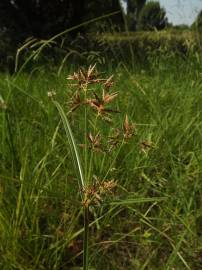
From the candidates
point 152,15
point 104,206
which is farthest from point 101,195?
point 152,15

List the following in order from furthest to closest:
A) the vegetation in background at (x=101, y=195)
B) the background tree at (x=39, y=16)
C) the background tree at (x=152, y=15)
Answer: the background tree at (x=39, y=16), the background tree at (x=152, y=15), the vegetation in background at (x=101, y=195)

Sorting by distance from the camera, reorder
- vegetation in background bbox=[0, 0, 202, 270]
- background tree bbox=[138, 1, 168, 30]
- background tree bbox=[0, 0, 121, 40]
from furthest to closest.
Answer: background tree bbox=[0, 0, 121, 40] → background tree bbox=[138, 1, 168, 30] → vegetation in background bbox=[0, 0, 202, 270]

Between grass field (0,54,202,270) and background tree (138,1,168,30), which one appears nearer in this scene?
grass field (0,54,202,270)

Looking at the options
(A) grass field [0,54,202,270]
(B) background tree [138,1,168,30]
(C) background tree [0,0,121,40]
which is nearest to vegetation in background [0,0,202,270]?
(A) grass field [0,54,202,270]

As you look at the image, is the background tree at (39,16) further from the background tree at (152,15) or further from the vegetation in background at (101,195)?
the vegetation in background at (101,195)

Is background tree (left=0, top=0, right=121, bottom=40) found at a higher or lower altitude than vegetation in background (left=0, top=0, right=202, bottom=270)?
higher

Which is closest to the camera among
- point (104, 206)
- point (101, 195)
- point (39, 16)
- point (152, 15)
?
point (101, 195)

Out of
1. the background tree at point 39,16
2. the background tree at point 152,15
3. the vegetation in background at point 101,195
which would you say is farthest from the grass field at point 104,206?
the background tree at point 39,16

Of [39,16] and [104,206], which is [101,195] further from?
[39,16]

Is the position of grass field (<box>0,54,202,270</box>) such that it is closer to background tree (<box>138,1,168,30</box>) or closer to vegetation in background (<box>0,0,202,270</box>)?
vegetation in background (<box>0,0,202,270</box>)

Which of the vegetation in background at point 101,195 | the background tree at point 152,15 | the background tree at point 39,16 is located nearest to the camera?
the vegetation in background at point 101,195

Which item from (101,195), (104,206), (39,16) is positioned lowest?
(104,206)

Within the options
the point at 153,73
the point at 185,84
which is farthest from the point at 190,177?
the point at 153,73

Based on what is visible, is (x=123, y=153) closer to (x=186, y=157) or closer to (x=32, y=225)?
(x=186, y=157)
